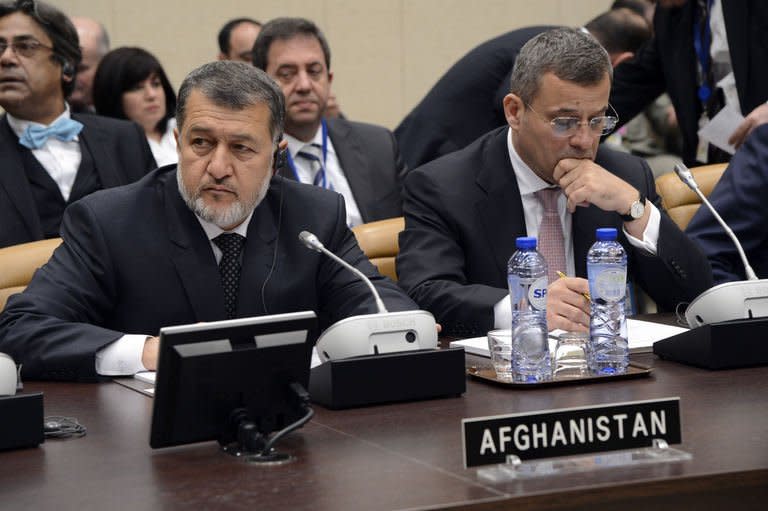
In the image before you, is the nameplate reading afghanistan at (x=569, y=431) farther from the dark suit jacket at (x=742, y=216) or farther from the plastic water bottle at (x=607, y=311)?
the dark suit jacket at (x=742, y=216)

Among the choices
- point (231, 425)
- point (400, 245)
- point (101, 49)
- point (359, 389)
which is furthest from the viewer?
point (101, 49)

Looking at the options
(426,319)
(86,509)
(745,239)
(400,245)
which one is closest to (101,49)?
(400,245)

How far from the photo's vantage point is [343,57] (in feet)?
24.3

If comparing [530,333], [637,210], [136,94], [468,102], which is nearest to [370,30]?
[136,94]

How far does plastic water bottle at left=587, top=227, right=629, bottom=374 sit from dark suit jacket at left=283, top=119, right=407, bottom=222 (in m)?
2.22

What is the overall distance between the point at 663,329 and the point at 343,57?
4.82m

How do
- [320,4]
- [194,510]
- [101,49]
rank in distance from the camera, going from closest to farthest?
[194,510] < [101,49] < [320,4]

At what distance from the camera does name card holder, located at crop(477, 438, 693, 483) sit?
1719mm

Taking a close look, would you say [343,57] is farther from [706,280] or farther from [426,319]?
[426,319]

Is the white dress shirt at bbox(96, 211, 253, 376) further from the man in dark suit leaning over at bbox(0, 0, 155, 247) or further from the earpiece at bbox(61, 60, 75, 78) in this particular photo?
the earpiece at bbox(61, 60, 75, 78)

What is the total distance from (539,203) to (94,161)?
2001 millimetres

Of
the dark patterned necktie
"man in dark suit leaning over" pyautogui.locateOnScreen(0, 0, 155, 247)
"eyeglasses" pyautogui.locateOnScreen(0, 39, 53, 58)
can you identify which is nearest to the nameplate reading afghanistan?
the dark patterned necktie

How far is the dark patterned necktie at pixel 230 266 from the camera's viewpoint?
2.87 metres

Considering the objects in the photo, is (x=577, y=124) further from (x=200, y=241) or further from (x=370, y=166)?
(x=370, y=166)
